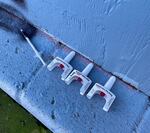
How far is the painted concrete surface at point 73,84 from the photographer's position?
1199 millimetres

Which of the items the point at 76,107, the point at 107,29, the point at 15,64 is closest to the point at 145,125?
the point at 76,107

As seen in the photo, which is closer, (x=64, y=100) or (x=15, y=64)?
(x=64, y=100)

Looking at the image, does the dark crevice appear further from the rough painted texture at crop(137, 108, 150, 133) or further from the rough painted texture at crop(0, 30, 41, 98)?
the rough painted texture at crop(137, 108, 150, 133)

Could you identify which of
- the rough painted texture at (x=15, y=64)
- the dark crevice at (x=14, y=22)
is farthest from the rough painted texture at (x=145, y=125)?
the dark crevice at (x=14, y=22)

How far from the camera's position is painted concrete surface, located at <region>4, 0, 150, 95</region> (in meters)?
0.99

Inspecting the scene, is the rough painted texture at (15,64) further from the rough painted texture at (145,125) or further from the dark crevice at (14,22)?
the rough painted texture at (145,125)

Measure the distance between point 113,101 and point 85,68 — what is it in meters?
0.20

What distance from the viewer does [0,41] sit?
151cm

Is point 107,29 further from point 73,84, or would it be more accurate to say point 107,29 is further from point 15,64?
point 15,64

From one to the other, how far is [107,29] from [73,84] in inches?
14.0

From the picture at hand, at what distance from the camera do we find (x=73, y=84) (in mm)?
1361

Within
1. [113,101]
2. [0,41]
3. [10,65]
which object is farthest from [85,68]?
[0,41]

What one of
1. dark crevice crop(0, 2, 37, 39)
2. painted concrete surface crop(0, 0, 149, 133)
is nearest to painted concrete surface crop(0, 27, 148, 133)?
painted concrete surface crop(0, 0, 149, 133)

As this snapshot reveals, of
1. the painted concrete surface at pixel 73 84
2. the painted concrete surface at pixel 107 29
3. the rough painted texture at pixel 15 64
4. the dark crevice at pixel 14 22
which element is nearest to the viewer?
the painted concrete surface at pixel 107 29
